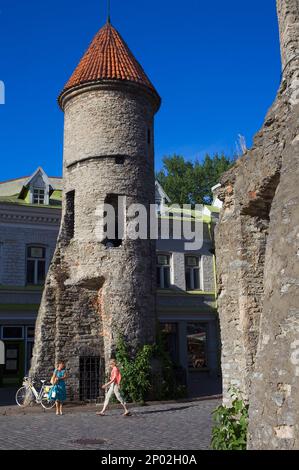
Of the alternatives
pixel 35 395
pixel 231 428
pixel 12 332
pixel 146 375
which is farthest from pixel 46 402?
pixel 231 428

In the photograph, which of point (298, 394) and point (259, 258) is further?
point (259, 258)

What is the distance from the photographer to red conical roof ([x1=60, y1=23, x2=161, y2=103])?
65.1 feet

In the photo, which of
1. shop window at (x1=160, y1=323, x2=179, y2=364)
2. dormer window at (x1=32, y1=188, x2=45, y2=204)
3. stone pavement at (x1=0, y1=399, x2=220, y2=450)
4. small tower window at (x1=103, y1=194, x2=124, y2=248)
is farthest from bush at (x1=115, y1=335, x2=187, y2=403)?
dormer window at (x1=32, y1=188, x2=45, y2=204)

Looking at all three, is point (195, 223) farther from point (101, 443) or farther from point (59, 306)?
point (101, 443)

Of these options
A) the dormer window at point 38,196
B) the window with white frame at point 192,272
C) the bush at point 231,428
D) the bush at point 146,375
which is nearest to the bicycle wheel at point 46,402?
the bush at point 146,375

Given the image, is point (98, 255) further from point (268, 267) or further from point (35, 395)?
point (268, 267)

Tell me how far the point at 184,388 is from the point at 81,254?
6.30 meters

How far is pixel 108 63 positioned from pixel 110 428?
46.6ft

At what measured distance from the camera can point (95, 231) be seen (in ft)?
61.4

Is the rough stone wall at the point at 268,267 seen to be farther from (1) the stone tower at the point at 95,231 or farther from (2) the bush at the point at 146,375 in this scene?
(1) the stone tower at the point at 95,231

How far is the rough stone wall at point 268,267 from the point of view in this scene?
15.4 feet

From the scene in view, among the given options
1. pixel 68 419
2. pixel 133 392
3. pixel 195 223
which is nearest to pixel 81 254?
pixel 133 392

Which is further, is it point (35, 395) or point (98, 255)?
point (98, 255)

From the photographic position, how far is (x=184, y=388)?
62.6ft
